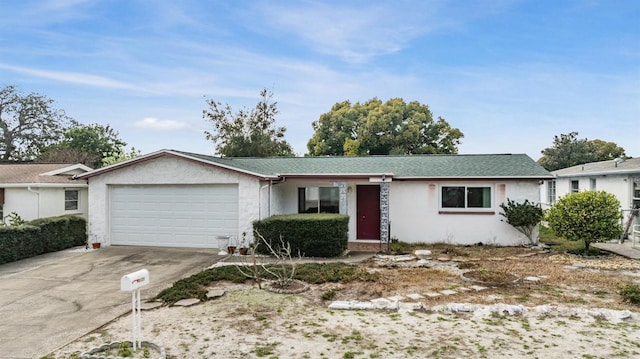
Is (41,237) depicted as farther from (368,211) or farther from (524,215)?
(524,215)

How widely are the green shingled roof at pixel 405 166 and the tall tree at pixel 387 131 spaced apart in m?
20.5

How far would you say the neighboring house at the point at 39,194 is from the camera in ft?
50.3

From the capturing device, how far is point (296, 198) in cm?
1592

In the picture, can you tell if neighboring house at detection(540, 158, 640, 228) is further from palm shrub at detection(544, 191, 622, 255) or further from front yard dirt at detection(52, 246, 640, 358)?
front yard dirt at detection(52, 246, 640, 358)

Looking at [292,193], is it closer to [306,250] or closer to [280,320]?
[306,250]

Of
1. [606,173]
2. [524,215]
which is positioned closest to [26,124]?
[524,215]

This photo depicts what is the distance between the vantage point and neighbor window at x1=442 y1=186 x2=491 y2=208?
48.8ft

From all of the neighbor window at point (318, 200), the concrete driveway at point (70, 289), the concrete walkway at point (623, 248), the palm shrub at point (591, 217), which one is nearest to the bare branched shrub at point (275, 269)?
the concrete driveway at point (70, 289)

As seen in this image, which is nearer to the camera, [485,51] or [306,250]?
[306,250]

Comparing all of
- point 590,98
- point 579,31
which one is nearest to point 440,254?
point 579,31

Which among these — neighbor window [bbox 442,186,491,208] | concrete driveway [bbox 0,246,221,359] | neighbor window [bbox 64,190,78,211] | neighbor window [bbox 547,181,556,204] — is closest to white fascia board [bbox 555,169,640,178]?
neighbor window [bbox 547,181,556,204]

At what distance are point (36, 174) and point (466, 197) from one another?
1686cm

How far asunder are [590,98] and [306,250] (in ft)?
56.1

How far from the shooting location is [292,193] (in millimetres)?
15922
